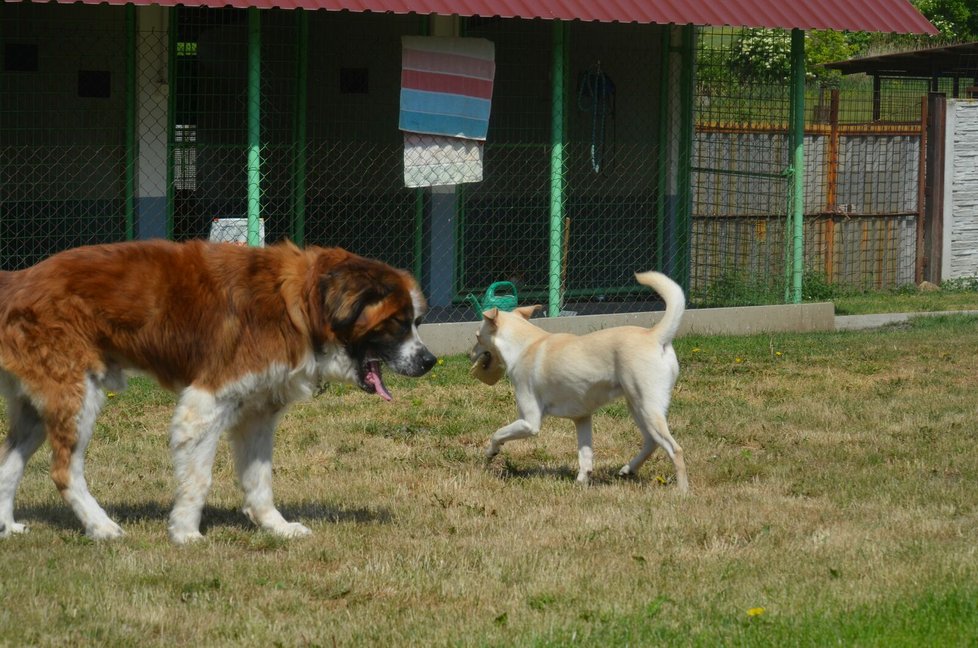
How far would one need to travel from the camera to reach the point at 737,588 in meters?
5.79

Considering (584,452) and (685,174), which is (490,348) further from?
(685,174)

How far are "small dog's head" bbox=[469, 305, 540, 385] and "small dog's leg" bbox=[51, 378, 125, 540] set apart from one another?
2617mm

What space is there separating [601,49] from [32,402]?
10.6 m

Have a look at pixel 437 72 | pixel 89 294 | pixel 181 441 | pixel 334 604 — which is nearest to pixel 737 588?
pixel 334 604

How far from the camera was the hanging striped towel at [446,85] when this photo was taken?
42.0ft

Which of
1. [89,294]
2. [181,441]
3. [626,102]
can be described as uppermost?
[626,102]

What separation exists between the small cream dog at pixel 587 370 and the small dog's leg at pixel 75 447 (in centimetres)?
259

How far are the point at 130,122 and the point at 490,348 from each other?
19.4 ft

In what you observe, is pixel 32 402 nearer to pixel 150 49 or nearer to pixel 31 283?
pixel 31 283

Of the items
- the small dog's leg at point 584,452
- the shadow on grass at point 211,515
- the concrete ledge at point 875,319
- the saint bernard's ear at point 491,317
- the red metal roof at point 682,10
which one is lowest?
the shadow on grass at point 211,515

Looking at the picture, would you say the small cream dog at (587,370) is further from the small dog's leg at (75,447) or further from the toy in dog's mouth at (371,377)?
the small dog's leg at (75,447)

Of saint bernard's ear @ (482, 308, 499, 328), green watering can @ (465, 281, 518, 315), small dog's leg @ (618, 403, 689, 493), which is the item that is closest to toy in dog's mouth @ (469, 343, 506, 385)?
saint bernard's ear @ (482, 308, 499, 328)

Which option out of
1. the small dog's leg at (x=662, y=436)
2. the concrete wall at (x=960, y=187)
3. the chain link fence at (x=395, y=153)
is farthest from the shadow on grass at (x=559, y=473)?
the concrete wall at (x=960, y=187)

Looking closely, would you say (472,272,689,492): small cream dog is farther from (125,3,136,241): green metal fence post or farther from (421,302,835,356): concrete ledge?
(125,3,136,241): green metal fence post
